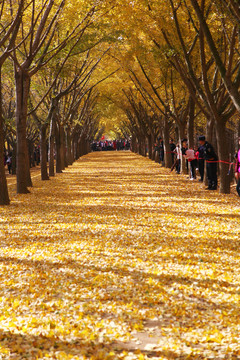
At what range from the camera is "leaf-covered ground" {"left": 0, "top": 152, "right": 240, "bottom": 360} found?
4.47m

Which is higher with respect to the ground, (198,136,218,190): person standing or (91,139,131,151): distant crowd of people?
(91,139,131,151): distant crowd of people

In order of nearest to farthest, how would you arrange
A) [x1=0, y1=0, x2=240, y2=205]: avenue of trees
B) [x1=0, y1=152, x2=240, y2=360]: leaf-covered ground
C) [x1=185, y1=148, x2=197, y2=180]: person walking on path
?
[x1=0, y1=152, x2=240, y2=360]: leaf-covered ground, [x1=0, y1=0, x2=240, y2=205]: avenue of trees, [x1=185, y1=148, x2=197, y2=180]: person walking on path

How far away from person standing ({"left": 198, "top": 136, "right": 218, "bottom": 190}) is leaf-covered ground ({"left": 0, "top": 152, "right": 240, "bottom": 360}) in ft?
17.0

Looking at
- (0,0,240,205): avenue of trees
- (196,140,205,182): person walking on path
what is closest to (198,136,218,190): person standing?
(196,140,205,182): person walking on path

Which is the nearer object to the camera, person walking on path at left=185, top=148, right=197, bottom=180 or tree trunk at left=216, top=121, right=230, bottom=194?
tree trunk at left=216, top=121, right=230, bottom=194

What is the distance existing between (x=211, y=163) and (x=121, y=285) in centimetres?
1230

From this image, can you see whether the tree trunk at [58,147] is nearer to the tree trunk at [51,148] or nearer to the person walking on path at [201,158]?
the tree trunk at [51,148]

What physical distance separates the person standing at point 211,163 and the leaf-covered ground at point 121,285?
17.0 ft

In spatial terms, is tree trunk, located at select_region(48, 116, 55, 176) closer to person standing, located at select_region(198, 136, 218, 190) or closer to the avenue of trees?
the avenue of trees

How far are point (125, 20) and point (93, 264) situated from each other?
12127mm

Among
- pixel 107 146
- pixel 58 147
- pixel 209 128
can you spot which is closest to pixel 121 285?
pixel 209 128

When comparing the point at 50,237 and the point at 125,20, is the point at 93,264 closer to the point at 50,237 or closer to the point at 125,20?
the point at 50,237

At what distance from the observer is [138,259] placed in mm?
7508

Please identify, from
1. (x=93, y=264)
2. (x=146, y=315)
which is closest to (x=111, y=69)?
(x=93, y=264)
